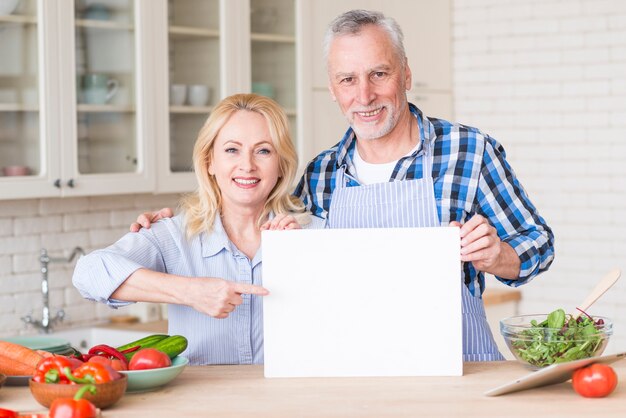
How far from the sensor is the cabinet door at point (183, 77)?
4445mm

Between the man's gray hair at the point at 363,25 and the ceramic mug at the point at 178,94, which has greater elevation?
the man's gray hair at the point at 363,25

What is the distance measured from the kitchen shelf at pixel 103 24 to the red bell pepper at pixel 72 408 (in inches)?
93.4

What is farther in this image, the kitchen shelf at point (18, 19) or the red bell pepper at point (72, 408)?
the kitchen shelf at point (18, 19)

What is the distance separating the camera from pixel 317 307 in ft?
8.27

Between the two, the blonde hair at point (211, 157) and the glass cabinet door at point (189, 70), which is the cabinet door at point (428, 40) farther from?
the blonde hair at point (211, 157)

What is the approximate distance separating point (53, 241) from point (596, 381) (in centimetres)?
286

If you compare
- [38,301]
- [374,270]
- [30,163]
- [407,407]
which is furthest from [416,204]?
[38,301]

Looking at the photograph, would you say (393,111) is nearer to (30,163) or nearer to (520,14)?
(30,163)

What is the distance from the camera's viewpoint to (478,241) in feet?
8.61

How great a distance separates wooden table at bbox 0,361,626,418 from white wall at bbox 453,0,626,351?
273 centimetres

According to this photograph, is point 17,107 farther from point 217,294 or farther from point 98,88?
point 217,294

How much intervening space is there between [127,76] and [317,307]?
83.6 inches

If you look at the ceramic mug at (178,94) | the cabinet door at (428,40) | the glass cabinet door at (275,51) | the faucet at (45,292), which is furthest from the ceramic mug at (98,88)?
the cabinet door at (428,40)

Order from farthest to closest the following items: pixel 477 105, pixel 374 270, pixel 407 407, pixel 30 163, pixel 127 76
→ pixel 477 105
pixel 127 76
pixel 30 163
pixel 374 270
pixel 407 407
